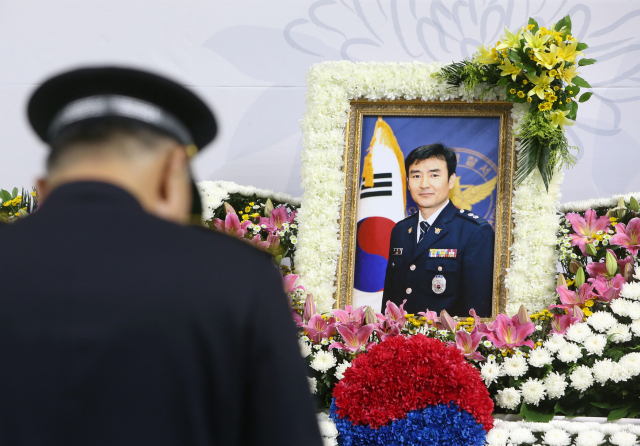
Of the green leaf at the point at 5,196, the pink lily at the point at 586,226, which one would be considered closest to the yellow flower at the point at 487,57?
the pink lily at the point at 586,226

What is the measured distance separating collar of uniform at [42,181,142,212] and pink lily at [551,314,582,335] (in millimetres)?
1720

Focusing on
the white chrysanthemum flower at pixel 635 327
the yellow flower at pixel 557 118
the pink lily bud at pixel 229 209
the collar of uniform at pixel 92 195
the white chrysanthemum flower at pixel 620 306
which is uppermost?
the yellow flower at pixel 557 118

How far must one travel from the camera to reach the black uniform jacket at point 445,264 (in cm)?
218

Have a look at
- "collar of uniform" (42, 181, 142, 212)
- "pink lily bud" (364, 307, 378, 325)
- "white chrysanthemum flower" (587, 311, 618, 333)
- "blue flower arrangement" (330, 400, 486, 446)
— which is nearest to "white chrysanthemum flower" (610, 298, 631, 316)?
"white chrysanthemum flower" (587, 311, 618, 333)

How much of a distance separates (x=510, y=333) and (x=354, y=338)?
0.54 meters

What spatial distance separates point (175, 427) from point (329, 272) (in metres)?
1.69

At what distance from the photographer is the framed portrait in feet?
7.21

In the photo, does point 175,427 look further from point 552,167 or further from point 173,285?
point 552,167

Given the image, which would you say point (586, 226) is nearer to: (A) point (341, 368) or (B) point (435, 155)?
(B) point (435, 155)

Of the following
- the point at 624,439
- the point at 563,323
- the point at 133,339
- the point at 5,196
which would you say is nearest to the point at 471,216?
the point at 563,323

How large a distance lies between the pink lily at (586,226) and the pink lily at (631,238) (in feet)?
0.27

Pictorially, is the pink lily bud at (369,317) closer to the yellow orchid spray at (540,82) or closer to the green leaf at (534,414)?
the green leaf at (534,414)

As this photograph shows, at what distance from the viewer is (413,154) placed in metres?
2.34

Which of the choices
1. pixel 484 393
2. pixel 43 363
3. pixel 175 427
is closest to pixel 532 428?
→ pixel 484 393
